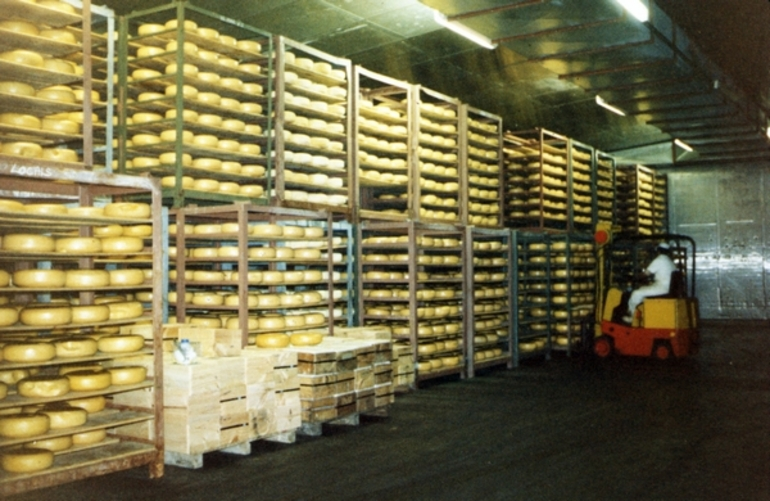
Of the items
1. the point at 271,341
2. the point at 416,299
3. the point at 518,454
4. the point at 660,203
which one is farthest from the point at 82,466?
the point at 660,203

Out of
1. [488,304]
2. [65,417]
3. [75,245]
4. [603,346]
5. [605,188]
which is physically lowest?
[603,346]

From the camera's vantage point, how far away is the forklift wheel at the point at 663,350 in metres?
12.7

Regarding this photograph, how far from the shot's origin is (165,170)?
8508 mm

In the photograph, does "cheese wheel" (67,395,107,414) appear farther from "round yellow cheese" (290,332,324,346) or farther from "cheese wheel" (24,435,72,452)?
"round yellow cheese" (290,332,324,346)

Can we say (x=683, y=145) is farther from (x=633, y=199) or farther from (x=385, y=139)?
(x=385, y=139)

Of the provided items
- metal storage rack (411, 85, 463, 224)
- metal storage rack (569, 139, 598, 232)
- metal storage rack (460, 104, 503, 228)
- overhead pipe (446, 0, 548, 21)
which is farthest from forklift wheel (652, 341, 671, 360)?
overhead pipe (446, 0, 548, 21)

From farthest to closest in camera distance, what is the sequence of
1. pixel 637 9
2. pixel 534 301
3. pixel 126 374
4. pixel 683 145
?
pixel 683 145, pixel 534 301, pixel 637 9, pixel 126 374

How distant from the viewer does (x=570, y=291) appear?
14.1m

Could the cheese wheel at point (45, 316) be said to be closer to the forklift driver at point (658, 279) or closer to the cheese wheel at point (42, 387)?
the cheese wheel at point (42, 387)

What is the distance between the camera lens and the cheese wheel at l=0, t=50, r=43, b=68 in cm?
587

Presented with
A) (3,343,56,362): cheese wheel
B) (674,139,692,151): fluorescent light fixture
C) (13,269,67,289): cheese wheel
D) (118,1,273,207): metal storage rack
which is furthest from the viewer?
(674,139,692,151): fluorescent light fixture

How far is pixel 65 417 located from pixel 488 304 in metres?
7.88

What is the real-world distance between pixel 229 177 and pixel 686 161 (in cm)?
1565

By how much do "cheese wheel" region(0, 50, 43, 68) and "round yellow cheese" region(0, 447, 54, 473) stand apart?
303 cm
